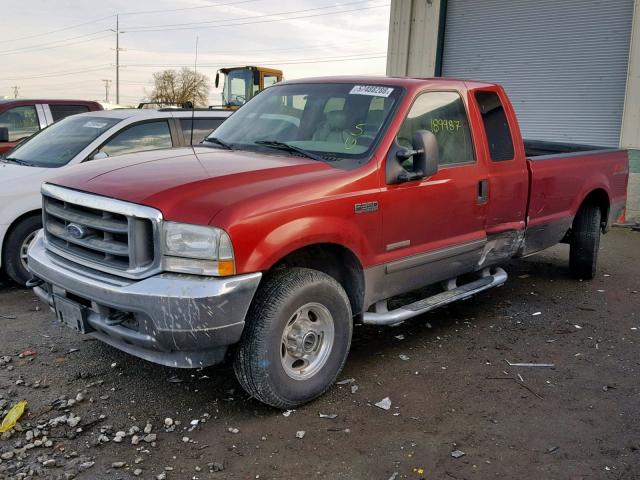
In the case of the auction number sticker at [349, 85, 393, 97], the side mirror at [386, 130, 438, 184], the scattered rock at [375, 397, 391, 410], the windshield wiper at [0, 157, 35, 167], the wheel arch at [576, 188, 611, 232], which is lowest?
the scattered rock at [375, 397, 391, 410]

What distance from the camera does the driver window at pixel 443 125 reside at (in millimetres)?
4434

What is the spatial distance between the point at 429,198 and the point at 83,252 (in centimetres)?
230

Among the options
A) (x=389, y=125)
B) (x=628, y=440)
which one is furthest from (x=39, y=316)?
(x=628, y=440)

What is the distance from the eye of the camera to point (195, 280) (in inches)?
129

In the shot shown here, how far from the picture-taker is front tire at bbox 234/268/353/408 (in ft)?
11.5

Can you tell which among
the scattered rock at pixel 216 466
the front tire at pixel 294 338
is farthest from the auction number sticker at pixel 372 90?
the scattered rock at pixel 216 466

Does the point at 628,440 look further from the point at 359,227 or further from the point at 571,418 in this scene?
the point at 359,227

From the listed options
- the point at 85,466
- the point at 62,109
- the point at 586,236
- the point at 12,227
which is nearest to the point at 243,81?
the point at 62,109

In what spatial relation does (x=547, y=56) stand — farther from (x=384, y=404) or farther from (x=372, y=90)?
(x=384, y=404)

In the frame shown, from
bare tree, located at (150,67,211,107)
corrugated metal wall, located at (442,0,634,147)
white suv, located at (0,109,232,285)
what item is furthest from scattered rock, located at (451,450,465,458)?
bare tree, located at (150,67,211,107)

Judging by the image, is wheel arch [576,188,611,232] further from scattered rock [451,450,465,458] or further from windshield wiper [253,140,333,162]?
scattered rock [451,450,465,458]

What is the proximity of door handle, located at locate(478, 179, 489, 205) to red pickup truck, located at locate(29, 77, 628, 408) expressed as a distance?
2 cm

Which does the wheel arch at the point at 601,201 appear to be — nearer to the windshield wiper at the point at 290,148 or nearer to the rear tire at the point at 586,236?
the rear tire at the point at 586,236

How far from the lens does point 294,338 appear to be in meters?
3.72
